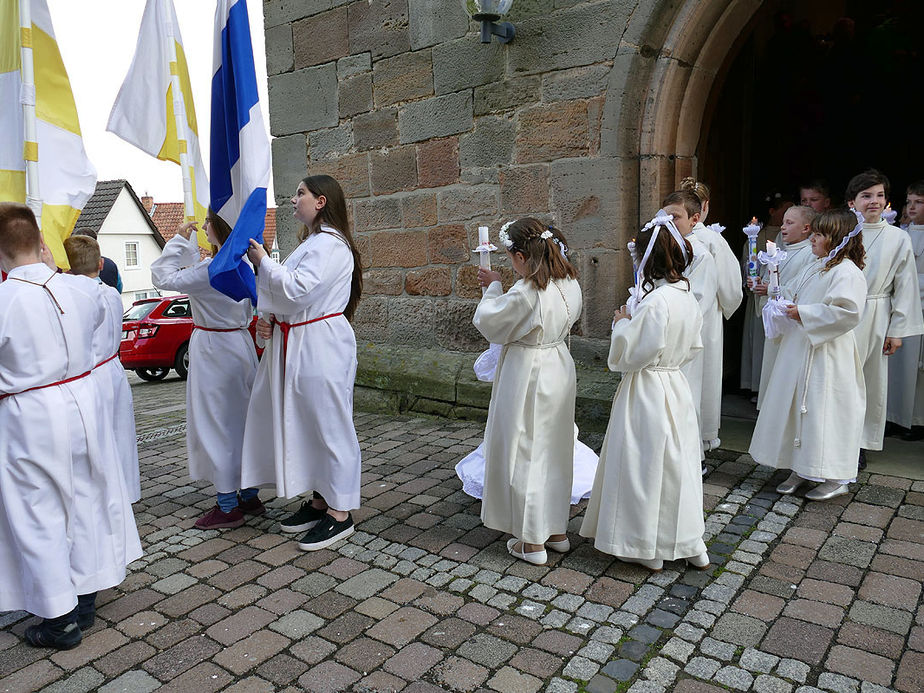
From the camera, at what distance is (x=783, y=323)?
432 cm

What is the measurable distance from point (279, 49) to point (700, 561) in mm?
6229

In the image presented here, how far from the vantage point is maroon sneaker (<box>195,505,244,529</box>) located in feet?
13.6

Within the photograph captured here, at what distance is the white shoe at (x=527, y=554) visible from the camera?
138 inches

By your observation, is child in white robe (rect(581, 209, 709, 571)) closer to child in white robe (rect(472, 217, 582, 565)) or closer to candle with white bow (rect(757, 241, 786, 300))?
child in white robe (rect(472, 217, 582, 565))

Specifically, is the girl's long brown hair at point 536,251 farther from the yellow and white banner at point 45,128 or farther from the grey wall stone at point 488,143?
the grey wall stone at point 488,143

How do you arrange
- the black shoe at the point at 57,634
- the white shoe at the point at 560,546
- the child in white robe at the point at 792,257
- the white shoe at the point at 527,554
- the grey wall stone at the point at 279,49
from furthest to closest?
1. the grey wall stone at the point at 279,49
2. the child in white robe at the point at 792,257
3. the white shoe at the point at 560,546
4. the white shoe at the point at 527,554
5. the black shoe at the point at 57,634

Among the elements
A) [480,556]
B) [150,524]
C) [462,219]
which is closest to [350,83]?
[462,219]

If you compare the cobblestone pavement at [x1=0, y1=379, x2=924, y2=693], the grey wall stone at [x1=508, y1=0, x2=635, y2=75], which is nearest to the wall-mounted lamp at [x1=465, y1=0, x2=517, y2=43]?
the grey wall stone at [x1=508, y1=0, x2=635, y2=75]

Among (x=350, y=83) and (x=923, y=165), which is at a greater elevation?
(x=350, y=83)

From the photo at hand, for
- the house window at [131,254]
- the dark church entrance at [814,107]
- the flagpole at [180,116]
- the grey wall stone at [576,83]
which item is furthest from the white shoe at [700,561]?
the house window at [131,254]

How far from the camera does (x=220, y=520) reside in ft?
13.6

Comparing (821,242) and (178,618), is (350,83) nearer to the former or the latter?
(821,242)

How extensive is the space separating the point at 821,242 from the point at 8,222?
4030 mm

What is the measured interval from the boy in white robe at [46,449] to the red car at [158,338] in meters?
10.6
